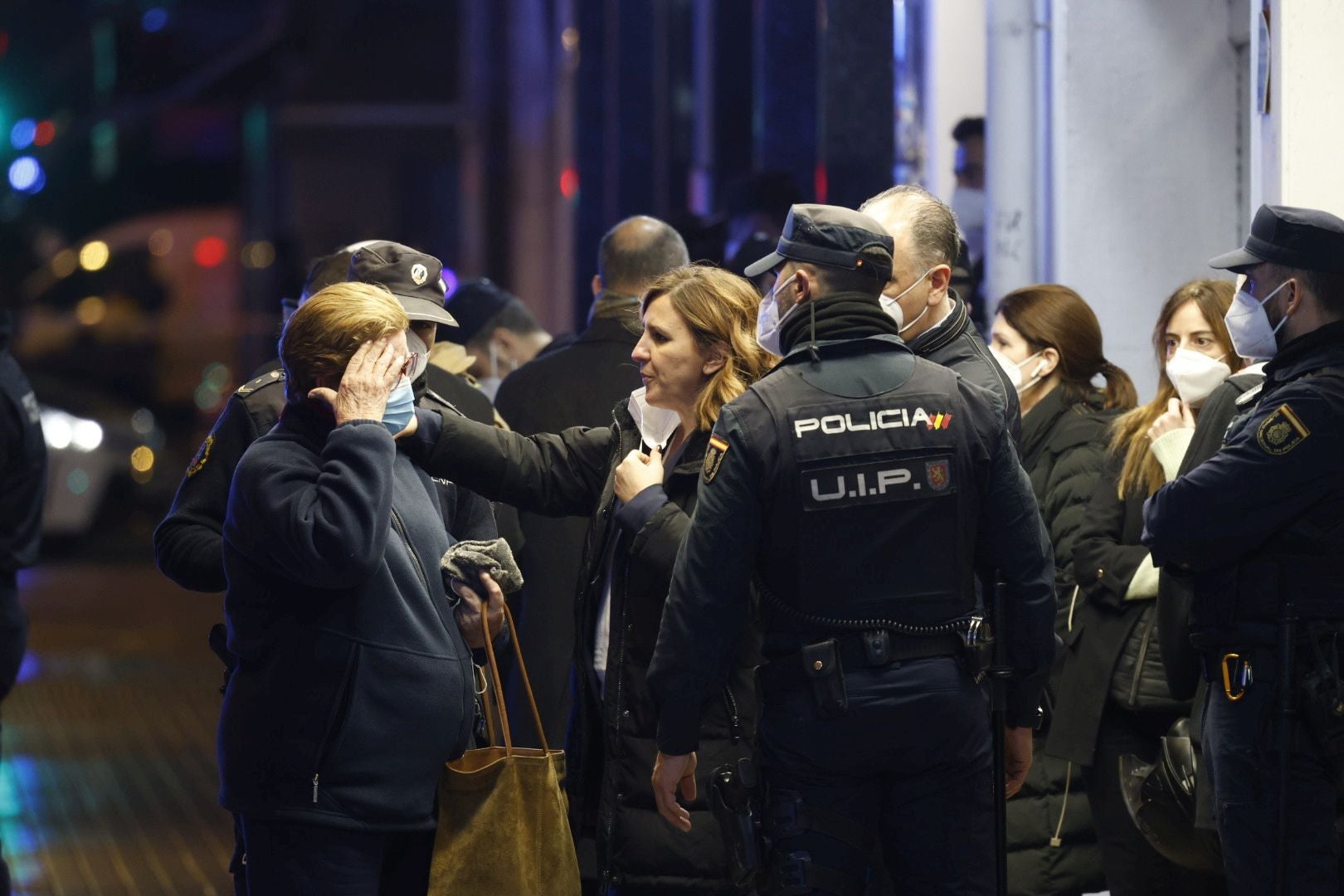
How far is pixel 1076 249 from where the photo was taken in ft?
24.8

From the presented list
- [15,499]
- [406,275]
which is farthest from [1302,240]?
[15,499]

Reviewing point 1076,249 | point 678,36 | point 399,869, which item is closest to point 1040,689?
point 399,869

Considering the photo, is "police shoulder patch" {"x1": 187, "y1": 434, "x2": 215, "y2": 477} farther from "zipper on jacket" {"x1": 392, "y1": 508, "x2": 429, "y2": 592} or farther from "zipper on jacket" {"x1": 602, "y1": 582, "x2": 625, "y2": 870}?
"zipper on jacket" {"x1": 602, "y1": 582, "x2": 625, "y2": 870}

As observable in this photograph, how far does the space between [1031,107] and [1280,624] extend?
3.82 meters

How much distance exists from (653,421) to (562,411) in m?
1.70

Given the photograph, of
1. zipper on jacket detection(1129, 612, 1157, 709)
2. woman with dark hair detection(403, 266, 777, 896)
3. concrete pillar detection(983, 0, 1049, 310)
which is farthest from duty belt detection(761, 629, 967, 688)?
concrete pillar detection(983, 0, 1049, 310)

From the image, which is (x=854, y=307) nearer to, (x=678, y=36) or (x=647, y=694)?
(x=647, y=694)

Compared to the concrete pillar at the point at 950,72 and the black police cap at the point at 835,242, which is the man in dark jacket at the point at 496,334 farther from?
the black police cap at the point at 835,242

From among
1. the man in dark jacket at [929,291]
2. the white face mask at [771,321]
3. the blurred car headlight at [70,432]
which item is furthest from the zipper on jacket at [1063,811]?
the blurred car headlight at [70,432]

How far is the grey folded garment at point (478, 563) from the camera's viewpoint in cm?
417

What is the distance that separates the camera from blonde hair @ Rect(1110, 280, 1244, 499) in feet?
18.3

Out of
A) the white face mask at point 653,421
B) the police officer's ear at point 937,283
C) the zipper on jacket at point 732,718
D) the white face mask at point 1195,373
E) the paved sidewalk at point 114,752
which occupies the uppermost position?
the police officer's ear at point 937,283

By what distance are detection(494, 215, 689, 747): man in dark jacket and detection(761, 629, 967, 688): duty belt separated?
2.42 metres

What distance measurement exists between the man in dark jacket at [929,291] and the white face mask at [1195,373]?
3.66 ft
